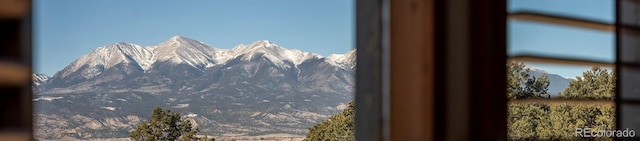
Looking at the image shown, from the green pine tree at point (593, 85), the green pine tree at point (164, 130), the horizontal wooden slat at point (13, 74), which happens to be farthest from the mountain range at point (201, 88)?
the horizontal wooden slat at point (13, 74)

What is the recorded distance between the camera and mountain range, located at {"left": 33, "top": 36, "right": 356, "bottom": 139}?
43.8 ft

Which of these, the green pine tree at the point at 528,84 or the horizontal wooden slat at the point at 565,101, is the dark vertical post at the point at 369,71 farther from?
the green pine tree at the point at 528,84

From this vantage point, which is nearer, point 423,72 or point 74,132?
point 423,72

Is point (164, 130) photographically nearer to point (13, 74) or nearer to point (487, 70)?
point (487, 70)

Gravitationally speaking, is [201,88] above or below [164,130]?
above

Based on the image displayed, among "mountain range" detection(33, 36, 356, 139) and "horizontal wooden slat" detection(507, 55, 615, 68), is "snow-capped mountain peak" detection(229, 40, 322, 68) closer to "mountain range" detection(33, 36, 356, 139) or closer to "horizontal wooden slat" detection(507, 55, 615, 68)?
"mountain range" detection(33, 36, 356, 139)

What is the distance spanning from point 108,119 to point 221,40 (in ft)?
14.4

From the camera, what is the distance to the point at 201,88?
15.8 metres

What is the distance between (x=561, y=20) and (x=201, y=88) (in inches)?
595

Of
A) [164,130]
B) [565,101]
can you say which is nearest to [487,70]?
[565,101]

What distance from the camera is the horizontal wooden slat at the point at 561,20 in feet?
3.16

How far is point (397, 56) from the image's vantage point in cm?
68

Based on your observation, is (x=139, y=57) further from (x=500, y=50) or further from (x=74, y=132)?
(x=500, y=50)

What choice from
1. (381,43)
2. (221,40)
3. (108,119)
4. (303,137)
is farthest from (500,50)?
(221,40)
